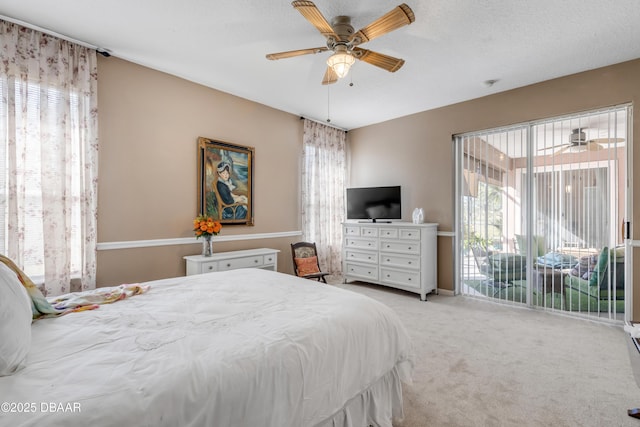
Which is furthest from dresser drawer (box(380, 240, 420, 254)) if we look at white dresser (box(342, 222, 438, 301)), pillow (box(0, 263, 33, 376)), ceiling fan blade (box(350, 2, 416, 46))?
pillow (box(0, 263, 33, 376))

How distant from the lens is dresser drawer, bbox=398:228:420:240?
4.39 m

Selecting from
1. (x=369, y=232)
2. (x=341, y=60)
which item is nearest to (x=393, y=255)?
(x=369, y=232)

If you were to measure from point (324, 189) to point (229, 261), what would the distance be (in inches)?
97.0

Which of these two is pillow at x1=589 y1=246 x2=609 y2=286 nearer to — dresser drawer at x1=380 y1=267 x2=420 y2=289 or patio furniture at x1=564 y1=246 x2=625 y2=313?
patio furniture at x1=564 y1=246 x2=625 y2=313

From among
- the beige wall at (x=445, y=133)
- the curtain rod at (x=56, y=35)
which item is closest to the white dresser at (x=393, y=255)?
the beige wall at (x=445, y=133)

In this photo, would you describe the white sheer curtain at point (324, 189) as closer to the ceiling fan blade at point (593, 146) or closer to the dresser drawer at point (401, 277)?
the dresser drawer at point (401, 277)

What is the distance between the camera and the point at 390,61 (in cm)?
252

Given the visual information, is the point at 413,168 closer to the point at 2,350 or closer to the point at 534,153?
the point at 534,153

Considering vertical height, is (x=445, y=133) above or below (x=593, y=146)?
above

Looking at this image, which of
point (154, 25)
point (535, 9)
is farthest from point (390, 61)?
point (154, 25)

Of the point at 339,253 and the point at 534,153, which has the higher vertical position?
the point at 534,153

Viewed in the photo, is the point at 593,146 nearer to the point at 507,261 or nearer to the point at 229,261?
the point at 507,261

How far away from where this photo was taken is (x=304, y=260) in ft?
15.1

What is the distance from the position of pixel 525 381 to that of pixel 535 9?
294 centimetres
